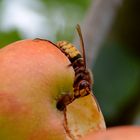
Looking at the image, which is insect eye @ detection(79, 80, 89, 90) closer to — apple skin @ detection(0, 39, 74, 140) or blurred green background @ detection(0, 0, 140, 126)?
apple skin @ detection(0, 39, 74, 140)

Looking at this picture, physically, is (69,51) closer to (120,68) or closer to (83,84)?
(83,84)

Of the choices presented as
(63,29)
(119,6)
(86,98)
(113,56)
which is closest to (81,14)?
(63,29)

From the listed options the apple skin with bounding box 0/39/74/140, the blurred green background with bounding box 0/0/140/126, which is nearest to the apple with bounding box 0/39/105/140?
the apple skin with bounding box 0/39/74/140

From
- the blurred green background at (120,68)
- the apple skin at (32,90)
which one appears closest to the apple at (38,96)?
the apple skin at (32,90)

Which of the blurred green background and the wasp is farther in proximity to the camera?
the blurred green background

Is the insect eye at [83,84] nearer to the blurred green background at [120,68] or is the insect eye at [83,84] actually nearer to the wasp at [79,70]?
the wasp at [79,70]

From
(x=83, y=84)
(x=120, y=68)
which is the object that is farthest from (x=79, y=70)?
(x=120, y=68)

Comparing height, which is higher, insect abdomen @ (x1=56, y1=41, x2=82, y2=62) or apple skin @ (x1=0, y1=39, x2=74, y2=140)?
insect abdomen @ (x1=56, y1=41, x2=82, y2=62)
